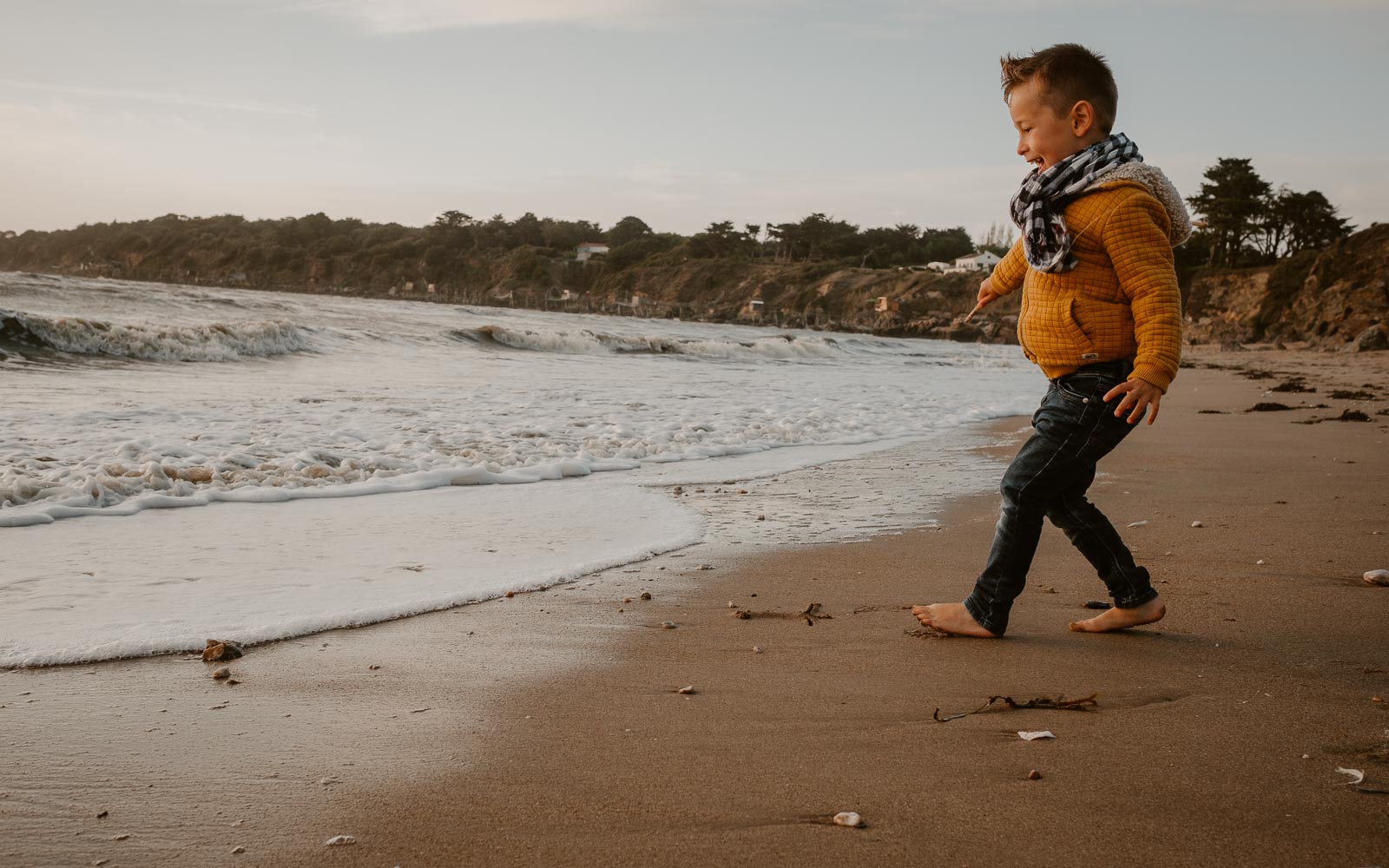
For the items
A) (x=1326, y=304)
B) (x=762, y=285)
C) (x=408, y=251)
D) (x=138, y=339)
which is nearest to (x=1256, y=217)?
(x=1326, y=304)

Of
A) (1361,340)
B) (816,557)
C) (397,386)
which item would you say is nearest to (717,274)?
(1361,340)

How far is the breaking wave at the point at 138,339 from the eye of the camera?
13945 mm

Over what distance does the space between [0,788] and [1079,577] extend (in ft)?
10.4

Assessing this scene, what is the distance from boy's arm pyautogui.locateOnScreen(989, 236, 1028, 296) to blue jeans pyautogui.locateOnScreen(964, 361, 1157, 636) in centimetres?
38

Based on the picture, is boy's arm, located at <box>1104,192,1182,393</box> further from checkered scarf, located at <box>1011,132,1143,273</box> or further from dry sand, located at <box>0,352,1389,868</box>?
dry sand, located at <box>0,352,1389,868</box>

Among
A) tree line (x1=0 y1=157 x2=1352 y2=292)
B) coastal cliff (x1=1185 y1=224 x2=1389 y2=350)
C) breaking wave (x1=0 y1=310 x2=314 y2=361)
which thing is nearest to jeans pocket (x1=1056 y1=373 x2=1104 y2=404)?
breaking wave (x1=0 y1=310 x2=314 y2=361)

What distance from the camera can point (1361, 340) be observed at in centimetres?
2672

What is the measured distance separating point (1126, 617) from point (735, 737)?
139 centimetres

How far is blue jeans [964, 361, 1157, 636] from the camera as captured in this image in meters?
2.58

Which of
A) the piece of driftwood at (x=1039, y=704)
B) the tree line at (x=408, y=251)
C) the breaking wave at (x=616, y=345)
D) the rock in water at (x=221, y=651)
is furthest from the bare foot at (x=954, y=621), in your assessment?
the tree line at (x=408, y=251)

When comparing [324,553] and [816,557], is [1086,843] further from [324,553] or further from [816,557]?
[324,553]

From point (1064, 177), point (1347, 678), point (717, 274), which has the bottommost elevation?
point (1347, 678)

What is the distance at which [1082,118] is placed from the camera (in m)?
2.54

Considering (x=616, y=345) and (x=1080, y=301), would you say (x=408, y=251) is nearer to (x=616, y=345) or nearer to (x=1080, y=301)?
(x=616, y=345)
